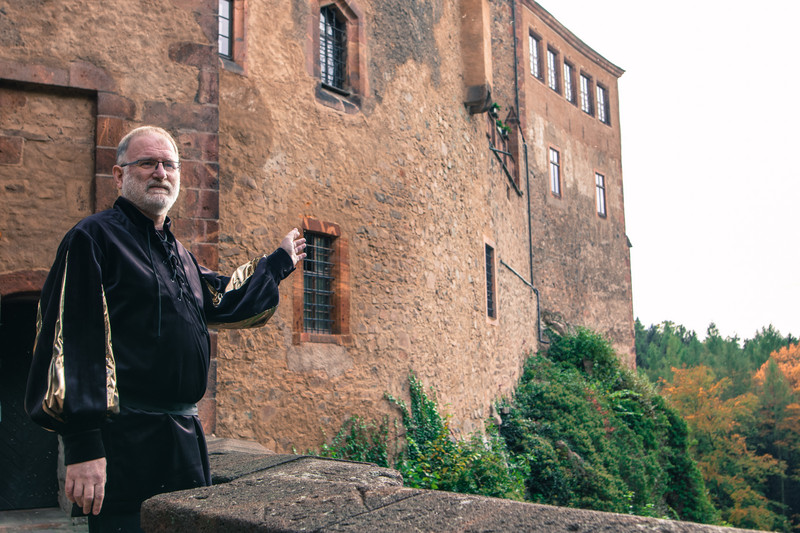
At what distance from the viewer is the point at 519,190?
18391 mm

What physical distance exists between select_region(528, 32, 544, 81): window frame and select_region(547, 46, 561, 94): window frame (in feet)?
2.09

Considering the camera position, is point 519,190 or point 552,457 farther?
point 519,190

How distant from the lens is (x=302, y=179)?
834 centimetres

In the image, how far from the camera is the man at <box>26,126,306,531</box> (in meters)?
2.36

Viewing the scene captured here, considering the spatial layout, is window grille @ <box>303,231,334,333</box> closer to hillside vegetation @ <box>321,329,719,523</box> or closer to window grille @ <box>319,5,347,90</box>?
hillside vegetation @ <box>321,329,719,523</box>

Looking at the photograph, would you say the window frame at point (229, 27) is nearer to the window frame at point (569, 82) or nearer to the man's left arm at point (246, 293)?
the man's left arm at point (246, 293)

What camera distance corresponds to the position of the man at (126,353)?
7.74 ft

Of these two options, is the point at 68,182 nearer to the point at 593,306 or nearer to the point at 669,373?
the point at 593,306

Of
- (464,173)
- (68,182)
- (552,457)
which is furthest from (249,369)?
(552,457)

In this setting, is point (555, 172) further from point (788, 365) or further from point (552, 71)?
point (788, 365)

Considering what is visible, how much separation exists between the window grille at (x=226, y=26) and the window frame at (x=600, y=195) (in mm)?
20077

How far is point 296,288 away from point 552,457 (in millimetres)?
6436

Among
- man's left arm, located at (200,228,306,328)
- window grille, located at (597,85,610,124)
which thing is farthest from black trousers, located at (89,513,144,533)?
window grille, located at (597,85,610,124)

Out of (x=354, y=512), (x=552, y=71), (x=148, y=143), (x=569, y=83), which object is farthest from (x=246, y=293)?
(x=569, y=83)
